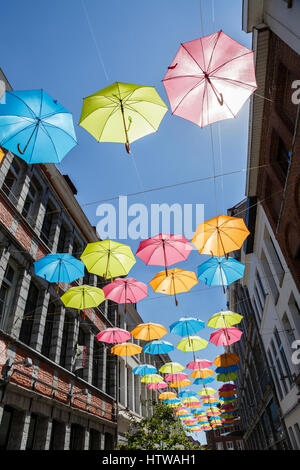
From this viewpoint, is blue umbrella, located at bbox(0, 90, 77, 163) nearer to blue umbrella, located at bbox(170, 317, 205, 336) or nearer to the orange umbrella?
blue umbrella, located at bbox(170, 317, 205, 336)

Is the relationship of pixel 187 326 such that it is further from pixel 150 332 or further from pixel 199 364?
pixel 199 364

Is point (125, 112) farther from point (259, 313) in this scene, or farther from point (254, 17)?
point (259, 313)

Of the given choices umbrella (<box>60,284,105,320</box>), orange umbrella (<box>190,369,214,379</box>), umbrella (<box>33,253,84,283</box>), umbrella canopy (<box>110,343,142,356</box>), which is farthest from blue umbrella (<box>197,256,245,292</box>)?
orange umbrella (<box>190,369,214,379</box>)

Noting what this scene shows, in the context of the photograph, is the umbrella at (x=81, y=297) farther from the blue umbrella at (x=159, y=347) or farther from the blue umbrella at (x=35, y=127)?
the blue umbrella at (x=35, y=127)

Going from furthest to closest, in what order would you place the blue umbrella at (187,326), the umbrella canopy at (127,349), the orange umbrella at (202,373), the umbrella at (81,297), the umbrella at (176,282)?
1. the orange umbrella at (202,373)
2. the umbrella canopy at (127,349)
3. the blue umbrella at (187,326)
4. the umbrella at (81,297)
5. the umbrella at (176,282)

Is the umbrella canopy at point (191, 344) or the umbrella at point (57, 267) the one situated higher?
the umbrella at point (57, 267)

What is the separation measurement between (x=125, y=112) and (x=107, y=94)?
610mm

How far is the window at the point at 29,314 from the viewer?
12398mm

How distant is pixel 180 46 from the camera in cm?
662

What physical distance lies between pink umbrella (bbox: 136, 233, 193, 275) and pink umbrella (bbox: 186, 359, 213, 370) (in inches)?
481

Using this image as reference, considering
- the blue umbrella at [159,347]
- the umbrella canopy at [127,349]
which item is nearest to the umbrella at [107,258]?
the umbrella canopy at [127,349]

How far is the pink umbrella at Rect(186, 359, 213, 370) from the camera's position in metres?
19.6

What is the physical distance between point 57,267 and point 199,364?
13.2m

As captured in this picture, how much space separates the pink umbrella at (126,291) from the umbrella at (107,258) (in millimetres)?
1160
